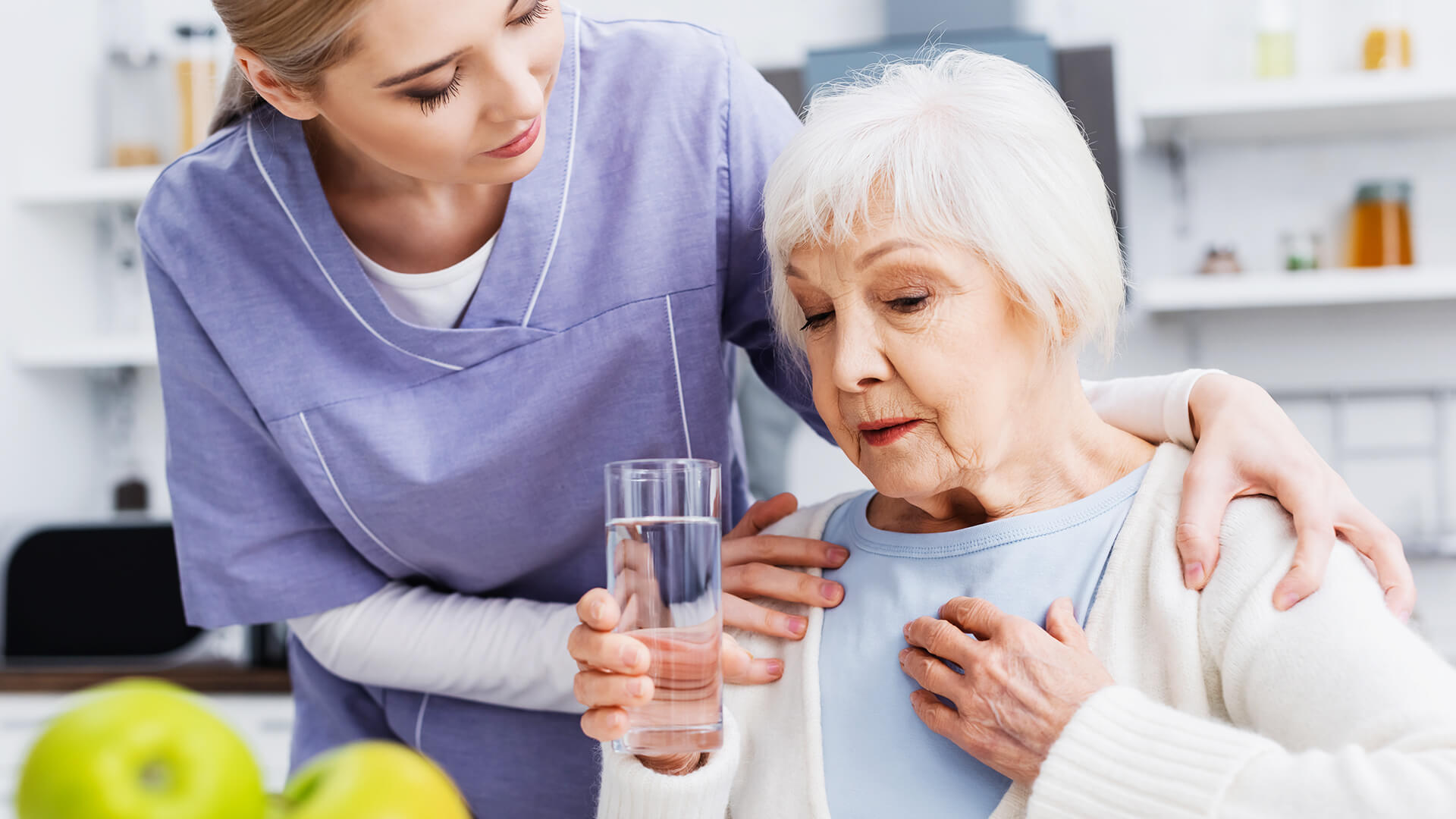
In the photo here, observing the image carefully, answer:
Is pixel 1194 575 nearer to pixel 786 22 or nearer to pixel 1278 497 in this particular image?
pixel 1278 497

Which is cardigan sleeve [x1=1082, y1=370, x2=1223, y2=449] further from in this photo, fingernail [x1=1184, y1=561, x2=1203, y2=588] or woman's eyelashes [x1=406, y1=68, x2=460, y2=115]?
woman's eyelashes [x1=406, y1=68, x2=460, y2=115]

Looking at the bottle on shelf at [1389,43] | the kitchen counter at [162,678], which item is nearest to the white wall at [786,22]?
the bottle on shelf at [1389,43]

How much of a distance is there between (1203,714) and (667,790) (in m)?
0.43

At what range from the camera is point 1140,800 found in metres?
0.74

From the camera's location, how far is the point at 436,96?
0.91m

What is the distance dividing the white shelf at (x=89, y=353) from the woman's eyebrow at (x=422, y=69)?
2.13 metres

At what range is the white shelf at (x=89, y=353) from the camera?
2705 millimetres

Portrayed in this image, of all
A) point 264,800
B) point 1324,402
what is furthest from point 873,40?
point 264,800

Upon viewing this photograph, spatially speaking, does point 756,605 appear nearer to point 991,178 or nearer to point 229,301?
point 991,178

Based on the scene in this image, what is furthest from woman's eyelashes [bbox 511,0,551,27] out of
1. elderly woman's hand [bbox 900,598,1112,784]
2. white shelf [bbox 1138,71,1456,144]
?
white shelf [bbox 1138,71,1456,144]

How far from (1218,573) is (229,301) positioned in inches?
38.2

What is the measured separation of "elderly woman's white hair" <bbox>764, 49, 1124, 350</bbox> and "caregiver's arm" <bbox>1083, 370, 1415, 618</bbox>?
0.37ft

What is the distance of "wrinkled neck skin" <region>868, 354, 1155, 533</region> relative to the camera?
98cm

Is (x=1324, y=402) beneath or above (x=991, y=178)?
beneath
